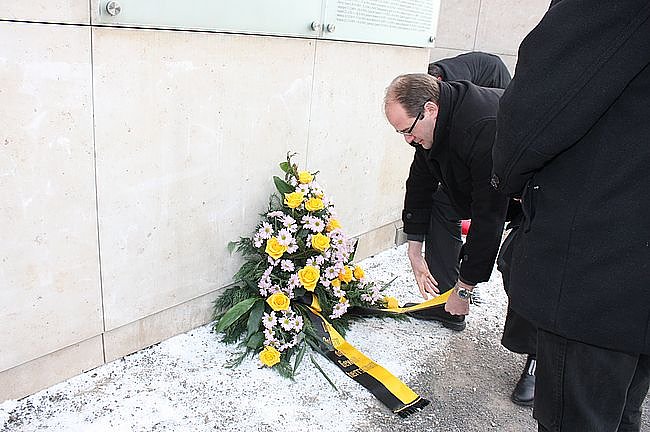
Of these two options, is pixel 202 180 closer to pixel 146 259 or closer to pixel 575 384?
pixel 146 259

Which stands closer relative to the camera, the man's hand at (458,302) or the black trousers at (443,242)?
the man's hand at (458,302)

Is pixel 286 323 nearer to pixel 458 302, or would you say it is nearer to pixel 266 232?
pixel 266 232

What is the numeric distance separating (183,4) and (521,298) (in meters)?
1.79

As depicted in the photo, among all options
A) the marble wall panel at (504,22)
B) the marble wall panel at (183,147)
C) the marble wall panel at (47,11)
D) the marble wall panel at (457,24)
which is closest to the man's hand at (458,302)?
the marble wall panel at (183,147)

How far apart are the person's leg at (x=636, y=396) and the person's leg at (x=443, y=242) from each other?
172 cm

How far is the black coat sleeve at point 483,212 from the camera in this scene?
2.56 m

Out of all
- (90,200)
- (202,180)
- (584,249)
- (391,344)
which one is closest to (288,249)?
(202,180)

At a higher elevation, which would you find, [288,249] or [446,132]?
[446,132]

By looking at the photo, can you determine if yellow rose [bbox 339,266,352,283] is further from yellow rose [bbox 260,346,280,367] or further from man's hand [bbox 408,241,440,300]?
yellow rose [bbox 260,346,280,367]

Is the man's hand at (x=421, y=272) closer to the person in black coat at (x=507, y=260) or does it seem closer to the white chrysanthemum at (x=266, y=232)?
the person in black coat at (x=507, y=260)

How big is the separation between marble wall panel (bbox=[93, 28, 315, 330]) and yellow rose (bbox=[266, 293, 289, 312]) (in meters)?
0.40

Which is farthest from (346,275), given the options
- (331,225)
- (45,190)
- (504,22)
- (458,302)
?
(504,22)

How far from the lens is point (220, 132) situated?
9.62ft

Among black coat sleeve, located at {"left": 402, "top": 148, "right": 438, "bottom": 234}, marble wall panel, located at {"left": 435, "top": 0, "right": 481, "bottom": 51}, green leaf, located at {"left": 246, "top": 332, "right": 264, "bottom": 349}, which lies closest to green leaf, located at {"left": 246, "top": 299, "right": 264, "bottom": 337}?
green leaf, located at {"left": 246, "top": 332, "right": 264, "bottom": 349}
